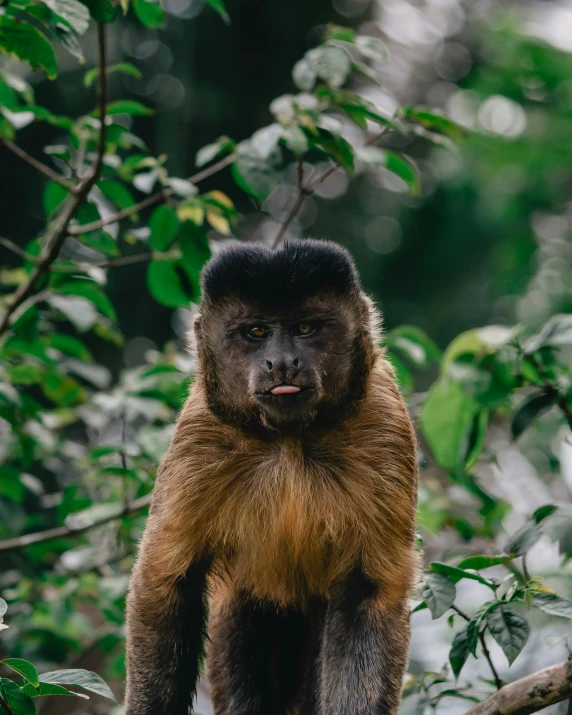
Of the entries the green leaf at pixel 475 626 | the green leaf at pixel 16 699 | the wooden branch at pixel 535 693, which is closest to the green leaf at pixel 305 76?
the green leaf at pixel 475 626

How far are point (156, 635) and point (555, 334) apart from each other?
1.95m

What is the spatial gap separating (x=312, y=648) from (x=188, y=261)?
5.96 feet

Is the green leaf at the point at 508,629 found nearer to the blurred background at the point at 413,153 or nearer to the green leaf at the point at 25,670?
the green leaf at the point at 25,670

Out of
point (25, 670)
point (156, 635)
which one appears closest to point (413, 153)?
point (156, 635)

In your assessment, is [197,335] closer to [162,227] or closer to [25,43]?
[162,227]

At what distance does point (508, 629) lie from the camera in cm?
296

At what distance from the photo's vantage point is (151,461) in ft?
15.7

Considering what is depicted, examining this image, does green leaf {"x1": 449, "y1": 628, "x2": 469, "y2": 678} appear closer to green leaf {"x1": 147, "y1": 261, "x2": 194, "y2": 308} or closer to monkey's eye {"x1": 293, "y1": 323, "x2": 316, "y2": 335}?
monkey's eye {"x1": 293, "y1": 323, "x2": 316, "y2": 335}

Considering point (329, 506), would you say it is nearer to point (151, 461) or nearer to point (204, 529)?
point (204, 529)

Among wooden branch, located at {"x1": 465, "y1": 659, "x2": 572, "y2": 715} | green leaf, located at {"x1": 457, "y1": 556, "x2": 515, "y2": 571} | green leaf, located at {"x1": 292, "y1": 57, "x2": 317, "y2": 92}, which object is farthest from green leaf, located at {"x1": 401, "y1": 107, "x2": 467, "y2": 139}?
wooden branch, located at {"x1": 465, "y1": 659, "x2": 572, "y2": 715}

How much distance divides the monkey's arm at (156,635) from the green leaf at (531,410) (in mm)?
1414

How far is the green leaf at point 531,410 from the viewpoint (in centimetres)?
374

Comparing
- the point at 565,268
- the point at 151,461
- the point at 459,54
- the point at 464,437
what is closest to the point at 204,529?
the point at 151,461

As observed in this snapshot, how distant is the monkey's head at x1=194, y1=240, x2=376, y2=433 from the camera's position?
135 inches
